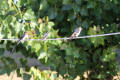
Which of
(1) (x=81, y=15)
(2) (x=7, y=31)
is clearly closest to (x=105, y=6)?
(1) (x=81, y=15)

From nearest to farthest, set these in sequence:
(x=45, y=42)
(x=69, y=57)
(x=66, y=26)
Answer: (x=45, y=42) < (x=69, y=57) < (x=66, y=26)

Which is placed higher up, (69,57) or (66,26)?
(66,26)

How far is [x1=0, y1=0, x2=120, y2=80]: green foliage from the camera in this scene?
78.8 inches

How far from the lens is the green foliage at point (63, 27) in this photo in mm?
2002

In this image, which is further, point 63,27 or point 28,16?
point 63,27

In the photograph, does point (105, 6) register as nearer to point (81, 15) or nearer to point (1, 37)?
point (81, 15)

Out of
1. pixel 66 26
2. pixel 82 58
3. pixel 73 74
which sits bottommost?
pixel 73 74

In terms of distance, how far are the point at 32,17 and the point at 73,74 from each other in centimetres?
75

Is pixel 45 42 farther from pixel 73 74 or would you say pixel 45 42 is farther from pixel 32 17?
pixel 73 74

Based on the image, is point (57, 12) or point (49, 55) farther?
point (57, 12)

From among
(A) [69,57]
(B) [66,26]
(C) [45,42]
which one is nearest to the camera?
(C) [45,42]

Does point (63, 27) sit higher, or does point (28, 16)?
point (28, 16)

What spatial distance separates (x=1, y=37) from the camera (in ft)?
6.63

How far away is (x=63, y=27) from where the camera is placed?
238 cm
